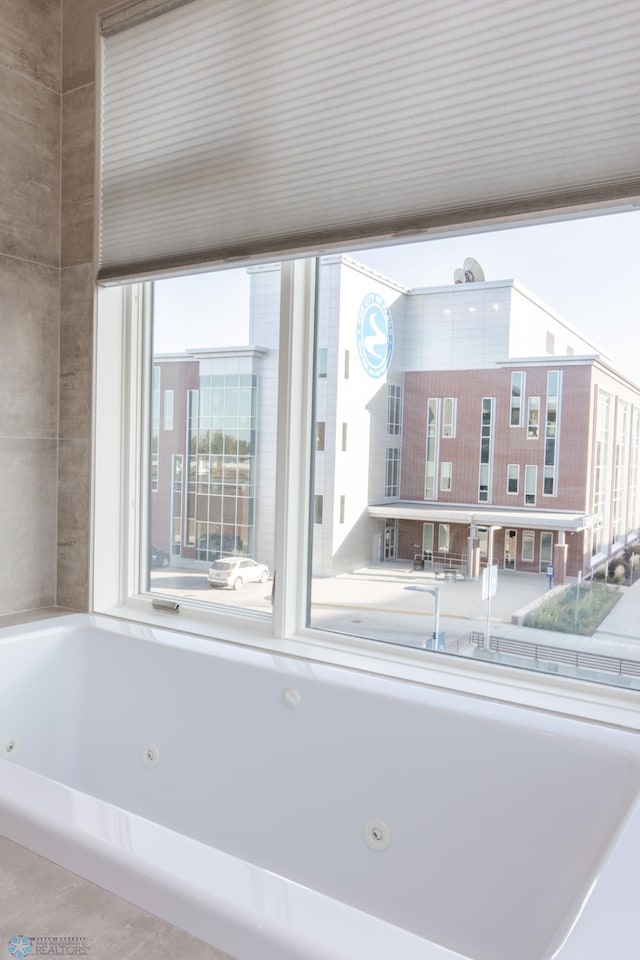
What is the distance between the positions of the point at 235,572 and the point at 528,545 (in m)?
1.04

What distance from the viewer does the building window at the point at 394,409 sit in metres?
2.21

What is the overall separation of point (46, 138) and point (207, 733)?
2.16 metres

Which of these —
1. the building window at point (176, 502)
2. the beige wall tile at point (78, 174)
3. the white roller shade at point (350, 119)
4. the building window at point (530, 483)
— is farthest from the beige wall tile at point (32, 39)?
the building window at point (530, 483)

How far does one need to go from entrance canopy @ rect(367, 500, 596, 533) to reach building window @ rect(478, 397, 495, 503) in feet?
0.15

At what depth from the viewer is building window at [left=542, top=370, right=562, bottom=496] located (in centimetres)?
197

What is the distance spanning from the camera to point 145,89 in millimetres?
2477

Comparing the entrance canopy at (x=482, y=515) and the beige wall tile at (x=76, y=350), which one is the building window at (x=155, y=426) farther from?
the entrance canopy at (x=482, y=515)

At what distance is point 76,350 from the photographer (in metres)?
2.76

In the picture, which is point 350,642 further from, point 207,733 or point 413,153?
point 413,153

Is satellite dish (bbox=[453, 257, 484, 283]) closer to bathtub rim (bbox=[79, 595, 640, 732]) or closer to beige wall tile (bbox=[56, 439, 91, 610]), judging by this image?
bathtub rim (bbox=[79, 595, 640, 732])

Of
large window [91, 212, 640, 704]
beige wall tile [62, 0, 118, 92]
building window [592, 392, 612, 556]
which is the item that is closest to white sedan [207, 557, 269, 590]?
large window [91, 212, 640, 704]

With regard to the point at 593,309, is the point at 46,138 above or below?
above

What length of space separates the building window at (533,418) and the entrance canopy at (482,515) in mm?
204

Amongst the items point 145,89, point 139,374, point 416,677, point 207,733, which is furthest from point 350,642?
point 145,89
